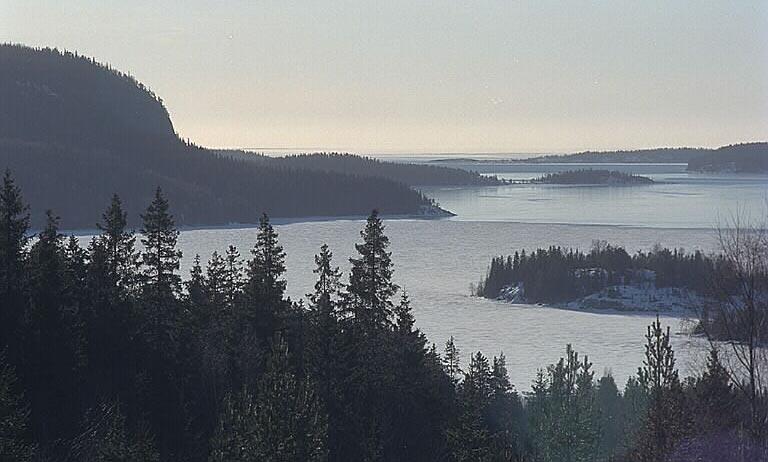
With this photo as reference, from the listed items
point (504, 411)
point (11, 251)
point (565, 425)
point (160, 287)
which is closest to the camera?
point (11, 251)

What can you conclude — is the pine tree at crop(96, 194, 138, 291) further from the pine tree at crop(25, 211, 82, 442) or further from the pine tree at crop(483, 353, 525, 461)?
the pine tree at crop(483, 353, 525, 461)

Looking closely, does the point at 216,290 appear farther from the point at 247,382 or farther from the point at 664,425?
the point at 664,425

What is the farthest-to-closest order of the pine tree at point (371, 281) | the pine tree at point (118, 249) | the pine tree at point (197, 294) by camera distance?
the pine tree at point (371, 281) < the pine tree at point (197, 294) < the pine tree at point (118, 249)

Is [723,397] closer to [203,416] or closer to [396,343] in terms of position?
[396,343]

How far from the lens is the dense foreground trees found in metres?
16.8

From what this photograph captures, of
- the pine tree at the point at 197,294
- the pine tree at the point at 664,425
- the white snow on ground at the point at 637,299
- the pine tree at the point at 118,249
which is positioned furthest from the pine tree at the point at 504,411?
the white snow on ground at the point at 637,299

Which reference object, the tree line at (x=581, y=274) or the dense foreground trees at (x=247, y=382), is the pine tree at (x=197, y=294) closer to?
the dense foreground trees at (x=247, y=382)

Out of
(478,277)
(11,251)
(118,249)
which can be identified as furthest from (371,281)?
(478,277)

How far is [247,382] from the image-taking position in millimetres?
23812

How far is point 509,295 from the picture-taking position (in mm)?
73562

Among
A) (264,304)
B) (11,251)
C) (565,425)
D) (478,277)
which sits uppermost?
(11,251)

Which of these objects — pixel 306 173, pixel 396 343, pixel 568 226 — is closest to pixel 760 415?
pixel 396 343

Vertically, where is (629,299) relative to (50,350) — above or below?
below

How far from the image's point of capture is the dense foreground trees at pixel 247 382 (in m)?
16.8
